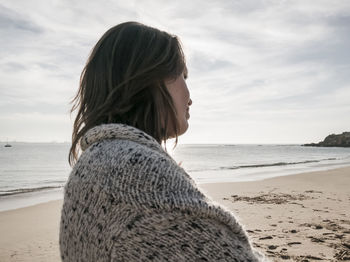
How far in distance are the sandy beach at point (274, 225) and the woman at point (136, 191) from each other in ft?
16.1

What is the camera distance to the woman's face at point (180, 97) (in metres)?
1.24

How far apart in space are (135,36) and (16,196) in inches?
552

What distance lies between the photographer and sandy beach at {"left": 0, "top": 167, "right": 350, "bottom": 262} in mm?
5723

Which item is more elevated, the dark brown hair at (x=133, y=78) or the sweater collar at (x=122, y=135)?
the dark brown hair at (x=133, y=78)

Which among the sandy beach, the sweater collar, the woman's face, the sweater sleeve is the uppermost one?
the woman's face

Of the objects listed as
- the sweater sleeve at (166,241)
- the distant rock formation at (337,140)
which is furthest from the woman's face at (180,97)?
the distant rock formation at (337,140)

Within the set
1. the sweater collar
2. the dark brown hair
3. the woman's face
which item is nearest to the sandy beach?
the woman's face

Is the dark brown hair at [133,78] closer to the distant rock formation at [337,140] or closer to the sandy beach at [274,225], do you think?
the sandy beach at [274,225]

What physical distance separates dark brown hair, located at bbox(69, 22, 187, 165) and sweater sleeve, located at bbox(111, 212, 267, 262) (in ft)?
1.34

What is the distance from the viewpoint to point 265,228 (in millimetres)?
7160

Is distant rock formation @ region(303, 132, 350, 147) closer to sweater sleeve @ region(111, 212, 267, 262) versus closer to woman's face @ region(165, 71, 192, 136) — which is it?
→ woman's face @ region(165, 71, 192, 136)

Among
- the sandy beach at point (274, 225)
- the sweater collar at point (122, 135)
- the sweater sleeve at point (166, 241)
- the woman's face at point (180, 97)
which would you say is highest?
the woman's face at point (180, 97)

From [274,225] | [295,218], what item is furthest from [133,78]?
[295,218]

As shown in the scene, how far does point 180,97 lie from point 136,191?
1.76 ft
